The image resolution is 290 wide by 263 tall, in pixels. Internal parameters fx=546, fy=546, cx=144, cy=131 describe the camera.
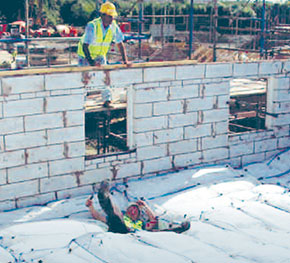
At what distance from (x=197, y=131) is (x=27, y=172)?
10.4 feet

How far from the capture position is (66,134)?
8.40m

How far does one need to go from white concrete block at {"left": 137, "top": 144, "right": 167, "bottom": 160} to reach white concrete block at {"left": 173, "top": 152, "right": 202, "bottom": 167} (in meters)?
0.30

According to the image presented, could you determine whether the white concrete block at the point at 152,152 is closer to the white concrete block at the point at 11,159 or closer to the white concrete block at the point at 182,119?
the white concrete block at the point at 182,119

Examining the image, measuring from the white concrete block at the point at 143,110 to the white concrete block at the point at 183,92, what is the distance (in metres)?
0.45

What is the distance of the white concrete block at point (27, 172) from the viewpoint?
8.06 m

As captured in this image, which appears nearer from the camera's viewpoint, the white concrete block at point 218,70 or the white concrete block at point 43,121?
the white concrete block at point 43,121

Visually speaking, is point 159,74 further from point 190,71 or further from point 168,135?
point 168,135

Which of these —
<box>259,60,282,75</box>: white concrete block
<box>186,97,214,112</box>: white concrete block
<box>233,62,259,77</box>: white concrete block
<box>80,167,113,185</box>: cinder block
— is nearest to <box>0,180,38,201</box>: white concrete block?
<box>80,167,113,185</box>: cinder block

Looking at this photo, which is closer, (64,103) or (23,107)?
(23,107)

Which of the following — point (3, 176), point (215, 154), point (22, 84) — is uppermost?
point (22, 84)

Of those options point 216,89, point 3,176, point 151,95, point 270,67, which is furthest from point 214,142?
point 3,176

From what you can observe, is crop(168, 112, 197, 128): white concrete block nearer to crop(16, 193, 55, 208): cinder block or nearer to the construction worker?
the construction worker

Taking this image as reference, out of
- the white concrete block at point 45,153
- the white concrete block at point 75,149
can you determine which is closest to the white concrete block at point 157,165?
the white concrete block at point 75,149

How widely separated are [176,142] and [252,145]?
1816 millimetres
